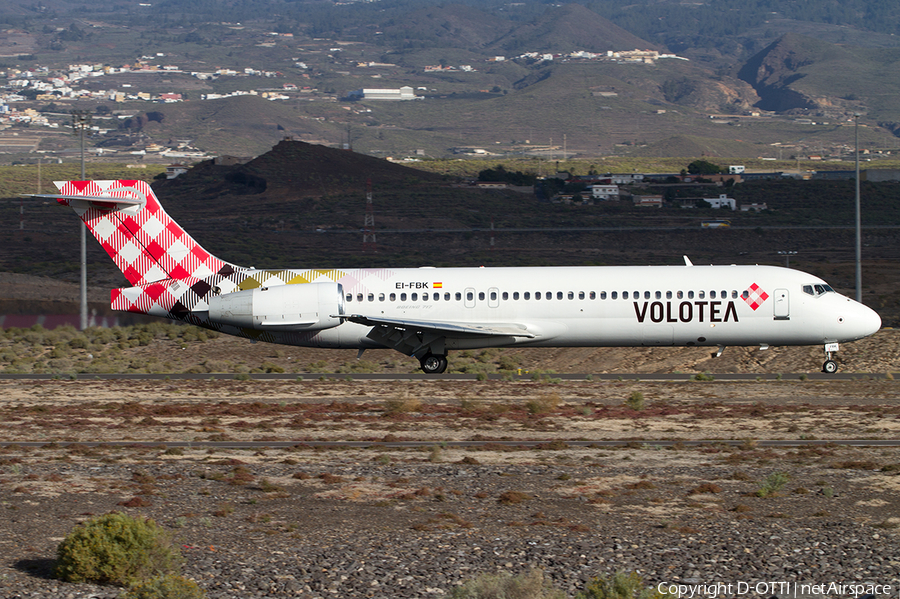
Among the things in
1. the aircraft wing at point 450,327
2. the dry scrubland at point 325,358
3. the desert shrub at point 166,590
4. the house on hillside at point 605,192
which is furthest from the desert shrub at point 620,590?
the house on hillside at point 605,192

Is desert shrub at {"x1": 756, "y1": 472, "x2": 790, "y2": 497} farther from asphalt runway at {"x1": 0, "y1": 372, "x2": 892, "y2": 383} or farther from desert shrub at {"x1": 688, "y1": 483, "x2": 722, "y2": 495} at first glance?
asphalt runway at {"x1": 0, "y1": 372, "x2": 892, "y2": 383}


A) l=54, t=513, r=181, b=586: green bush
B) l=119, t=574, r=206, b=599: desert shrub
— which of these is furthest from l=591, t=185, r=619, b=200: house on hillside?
l=119, t=574, r=206, b=599: desert shrub

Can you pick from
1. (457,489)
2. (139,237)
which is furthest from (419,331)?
(457,489)

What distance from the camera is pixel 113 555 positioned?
11.7 m

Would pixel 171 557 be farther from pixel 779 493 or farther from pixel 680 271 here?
pixel 680 271

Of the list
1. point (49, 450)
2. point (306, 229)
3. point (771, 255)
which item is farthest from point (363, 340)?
point (306, 229)

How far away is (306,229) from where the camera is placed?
10988 cm

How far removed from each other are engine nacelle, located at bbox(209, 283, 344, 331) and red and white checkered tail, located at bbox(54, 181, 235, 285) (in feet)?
5.21

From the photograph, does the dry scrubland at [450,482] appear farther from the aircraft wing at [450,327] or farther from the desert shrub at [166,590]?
the aircraft wing at [450,327]

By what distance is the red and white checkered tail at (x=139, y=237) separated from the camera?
30891 millimetres

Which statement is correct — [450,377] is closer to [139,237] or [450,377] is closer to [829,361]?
[139,237]

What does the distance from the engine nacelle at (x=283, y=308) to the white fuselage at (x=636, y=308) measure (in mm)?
404
